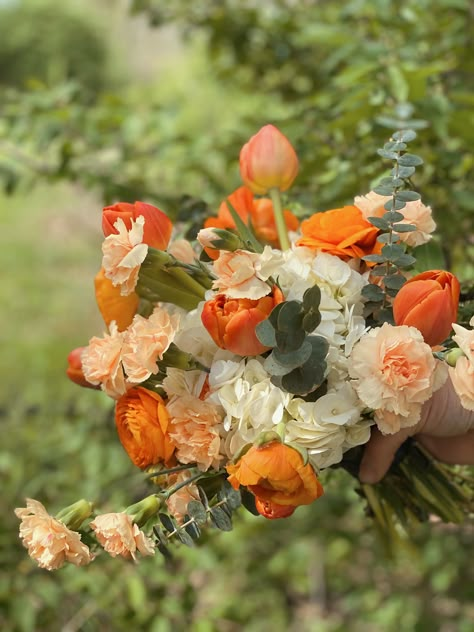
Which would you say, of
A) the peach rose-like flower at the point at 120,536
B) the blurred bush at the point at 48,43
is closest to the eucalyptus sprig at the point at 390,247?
the peach rose-like flower at the point at 120,536

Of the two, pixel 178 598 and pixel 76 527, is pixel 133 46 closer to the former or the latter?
pixel 178 598

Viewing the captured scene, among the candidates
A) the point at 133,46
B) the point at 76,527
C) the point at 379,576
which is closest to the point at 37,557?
the point at 76,527

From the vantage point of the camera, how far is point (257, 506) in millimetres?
526

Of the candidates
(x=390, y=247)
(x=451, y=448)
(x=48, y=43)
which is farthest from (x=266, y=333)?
(x=48, y=43)

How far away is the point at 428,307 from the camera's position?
0.50m

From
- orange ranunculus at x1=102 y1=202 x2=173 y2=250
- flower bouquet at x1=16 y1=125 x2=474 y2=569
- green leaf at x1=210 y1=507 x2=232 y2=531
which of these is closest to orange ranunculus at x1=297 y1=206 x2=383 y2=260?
flower bouquet at x1=16 y1=125 x2=474 y2=569

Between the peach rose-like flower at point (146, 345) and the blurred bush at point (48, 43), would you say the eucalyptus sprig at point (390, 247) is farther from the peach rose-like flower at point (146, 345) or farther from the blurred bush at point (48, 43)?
the blurred bush at point (48, 43)

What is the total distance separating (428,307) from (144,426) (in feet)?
0.72

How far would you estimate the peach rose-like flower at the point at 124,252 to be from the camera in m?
0.51

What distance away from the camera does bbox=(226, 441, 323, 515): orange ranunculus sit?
0.48m

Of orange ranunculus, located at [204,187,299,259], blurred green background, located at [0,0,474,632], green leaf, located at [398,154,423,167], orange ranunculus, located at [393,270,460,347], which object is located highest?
green leaf, located at [398,154,423,167]

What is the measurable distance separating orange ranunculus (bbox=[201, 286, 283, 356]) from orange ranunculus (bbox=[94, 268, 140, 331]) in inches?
3.6

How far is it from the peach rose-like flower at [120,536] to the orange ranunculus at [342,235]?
0.25m

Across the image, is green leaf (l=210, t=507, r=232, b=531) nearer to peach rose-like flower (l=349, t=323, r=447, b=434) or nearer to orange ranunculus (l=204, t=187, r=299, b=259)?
peach rose-like flower (l=349, t=323, r=447, b=434)
